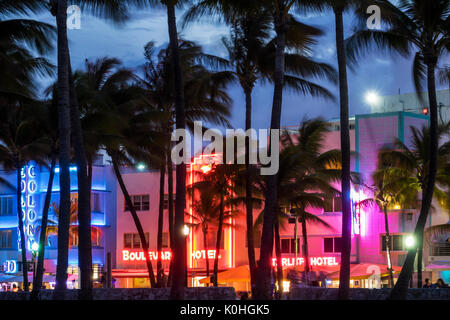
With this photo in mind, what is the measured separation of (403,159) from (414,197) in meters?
4.15

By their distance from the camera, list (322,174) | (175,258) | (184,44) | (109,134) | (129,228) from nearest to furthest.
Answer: (175,258), (109,134), (184,44), (322,174), (129,228)

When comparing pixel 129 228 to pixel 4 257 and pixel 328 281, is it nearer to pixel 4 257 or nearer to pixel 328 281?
pixel 4 257

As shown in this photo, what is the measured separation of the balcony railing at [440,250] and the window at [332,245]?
6.03m

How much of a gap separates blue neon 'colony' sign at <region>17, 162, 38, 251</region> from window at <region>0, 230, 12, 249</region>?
219 inches

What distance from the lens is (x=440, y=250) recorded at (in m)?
49.1

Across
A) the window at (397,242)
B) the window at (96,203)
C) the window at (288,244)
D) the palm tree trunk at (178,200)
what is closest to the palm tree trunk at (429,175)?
the palm tree trunk at (178,200)

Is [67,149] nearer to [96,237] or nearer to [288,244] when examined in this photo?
[288,244]

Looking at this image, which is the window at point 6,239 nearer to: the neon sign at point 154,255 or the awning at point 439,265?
the neon sign at point 154,255

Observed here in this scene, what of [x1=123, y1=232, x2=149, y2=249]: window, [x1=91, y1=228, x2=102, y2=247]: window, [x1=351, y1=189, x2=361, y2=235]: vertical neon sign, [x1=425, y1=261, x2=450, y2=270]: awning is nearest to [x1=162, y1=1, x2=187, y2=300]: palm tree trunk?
[x1=351, y1=189, x2=361, y2=235]: vertical neon sign

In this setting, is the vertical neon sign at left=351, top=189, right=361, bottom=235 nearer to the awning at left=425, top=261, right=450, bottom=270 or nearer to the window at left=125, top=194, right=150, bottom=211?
the awning at left=425, top=261, right=450, bottom=270
